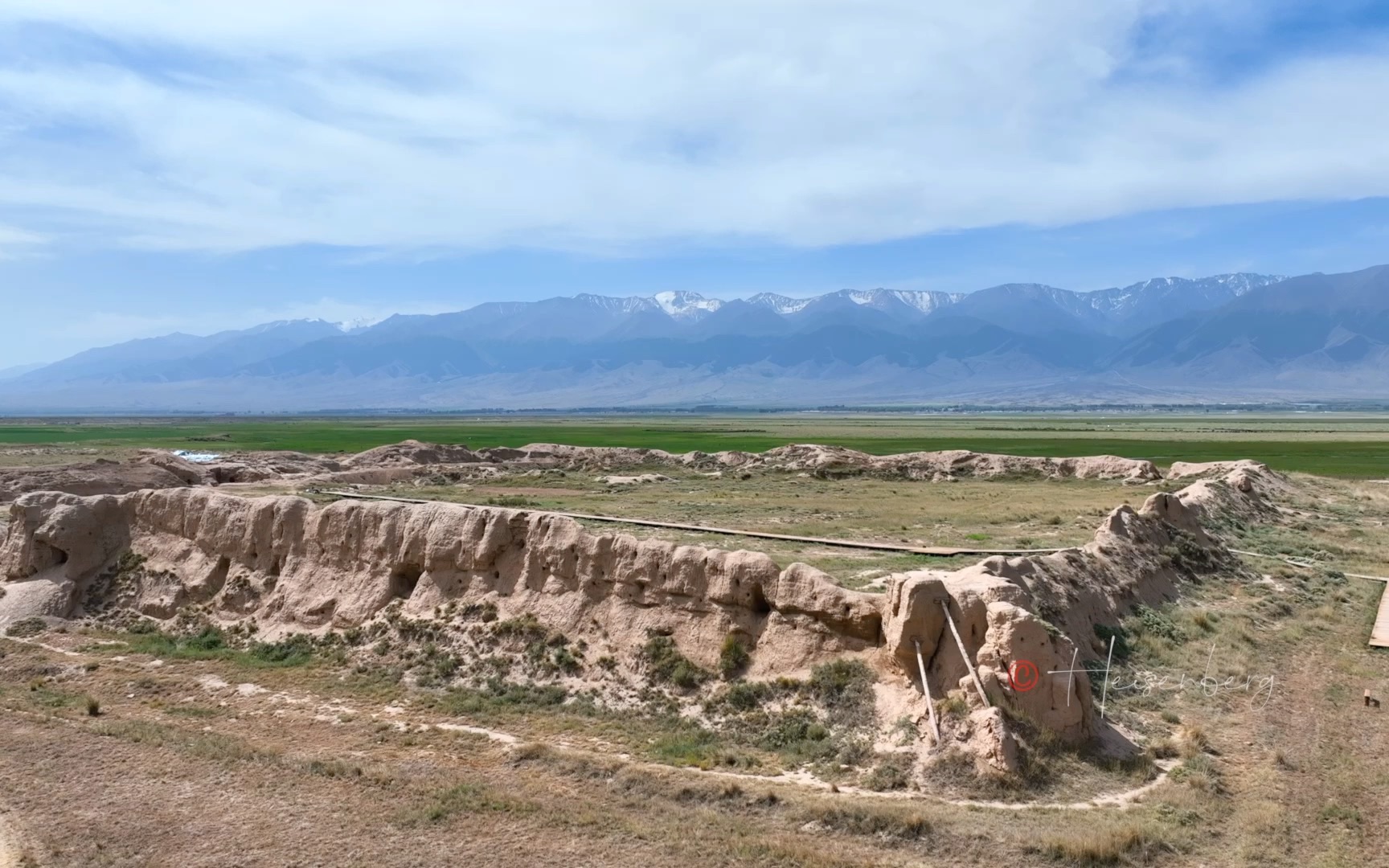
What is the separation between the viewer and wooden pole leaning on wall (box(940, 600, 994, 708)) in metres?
15.8

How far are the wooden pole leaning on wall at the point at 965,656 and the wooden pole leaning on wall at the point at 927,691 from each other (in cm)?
66

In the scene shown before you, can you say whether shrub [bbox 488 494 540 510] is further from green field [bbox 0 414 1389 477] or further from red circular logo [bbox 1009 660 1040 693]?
green field [bbox 0 414 1389 477]

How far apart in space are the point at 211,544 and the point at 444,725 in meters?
13.5

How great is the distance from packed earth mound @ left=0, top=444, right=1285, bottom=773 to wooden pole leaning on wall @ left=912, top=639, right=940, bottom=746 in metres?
Result: 0.07

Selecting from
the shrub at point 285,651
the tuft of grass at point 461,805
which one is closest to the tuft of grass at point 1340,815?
the tuft of grass at point 461,805

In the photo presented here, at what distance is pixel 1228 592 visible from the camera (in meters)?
26.4

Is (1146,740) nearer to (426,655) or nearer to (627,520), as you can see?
(426,655)

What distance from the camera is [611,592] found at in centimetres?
2130

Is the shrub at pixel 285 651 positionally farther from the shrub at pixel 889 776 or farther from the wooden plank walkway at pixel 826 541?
the shrub at pixel 889 776

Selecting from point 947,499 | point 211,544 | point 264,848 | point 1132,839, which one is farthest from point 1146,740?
point 947,499

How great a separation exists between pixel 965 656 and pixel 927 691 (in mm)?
905

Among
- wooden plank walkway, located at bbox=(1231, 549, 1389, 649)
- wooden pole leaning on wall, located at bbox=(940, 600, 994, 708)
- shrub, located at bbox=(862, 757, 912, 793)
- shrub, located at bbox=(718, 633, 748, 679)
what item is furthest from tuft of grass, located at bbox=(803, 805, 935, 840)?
wooden plank walkway, located at bbox=(1231, 549, 1389, 649)

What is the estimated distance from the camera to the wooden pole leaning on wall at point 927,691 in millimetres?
15742

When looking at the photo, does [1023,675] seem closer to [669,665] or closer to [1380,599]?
[669,665]
